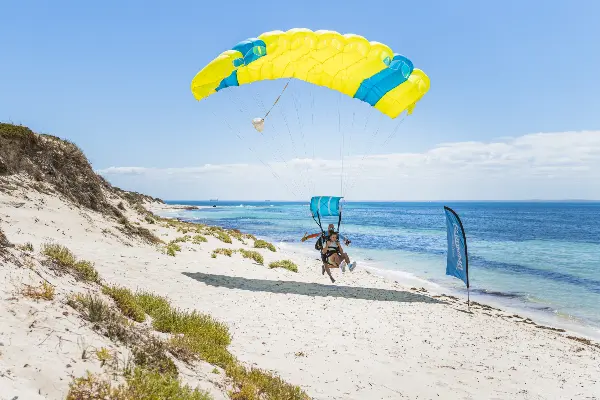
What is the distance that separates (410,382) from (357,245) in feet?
106

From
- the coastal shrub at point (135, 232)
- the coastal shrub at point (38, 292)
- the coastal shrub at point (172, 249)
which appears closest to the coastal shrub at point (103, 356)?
the coastal shrub at point (38, 292)

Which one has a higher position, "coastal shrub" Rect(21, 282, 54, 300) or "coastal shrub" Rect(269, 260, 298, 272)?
Answer: "coastal shrub" Rect(21, 282, 54, 300)

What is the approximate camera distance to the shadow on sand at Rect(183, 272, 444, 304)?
44.7 feet

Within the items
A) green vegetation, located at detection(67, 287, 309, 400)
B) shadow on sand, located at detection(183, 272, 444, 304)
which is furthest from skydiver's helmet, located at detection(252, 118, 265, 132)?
green vegetation, located at detection(67, 287, 309, 400)

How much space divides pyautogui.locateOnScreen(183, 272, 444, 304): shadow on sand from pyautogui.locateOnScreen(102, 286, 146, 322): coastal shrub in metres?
5.81

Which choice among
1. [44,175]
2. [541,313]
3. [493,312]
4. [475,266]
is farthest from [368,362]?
[475,266]

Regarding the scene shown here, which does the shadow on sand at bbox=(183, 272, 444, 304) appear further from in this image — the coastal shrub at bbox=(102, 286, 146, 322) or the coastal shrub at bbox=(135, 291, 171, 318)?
the coastal shrub at bbox=(102, 286, 146, 322)

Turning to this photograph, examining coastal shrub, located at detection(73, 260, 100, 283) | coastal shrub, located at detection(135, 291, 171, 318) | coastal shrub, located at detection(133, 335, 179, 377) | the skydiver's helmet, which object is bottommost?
coastal shrub, located at detection(135, 291, 171, 318)

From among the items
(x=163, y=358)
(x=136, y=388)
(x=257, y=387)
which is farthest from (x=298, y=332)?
(x=136, y=388)

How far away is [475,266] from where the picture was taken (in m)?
28.3

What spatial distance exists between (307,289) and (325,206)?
3.36 meters

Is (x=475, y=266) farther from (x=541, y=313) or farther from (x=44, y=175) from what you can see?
(x=44, y=175)

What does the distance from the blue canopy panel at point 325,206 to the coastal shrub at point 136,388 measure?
973 cm

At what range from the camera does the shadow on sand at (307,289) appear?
13609 mm
